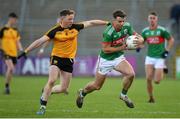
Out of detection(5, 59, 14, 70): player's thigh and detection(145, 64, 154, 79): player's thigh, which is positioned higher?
detection(145, 64, 154, 79): player's thigh

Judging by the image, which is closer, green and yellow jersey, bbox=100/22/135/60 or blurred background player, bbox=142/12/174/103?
green and yellow jersey, bbox=100/22/135/60

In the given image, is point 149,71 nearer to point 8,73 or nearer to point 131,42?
point 131,42

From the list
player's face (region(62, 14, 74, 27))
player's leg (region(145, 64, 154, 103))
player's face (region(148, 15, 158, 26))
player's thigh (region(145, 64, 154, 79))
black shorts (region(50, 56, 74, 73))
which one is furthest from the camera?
player's face (region(148, 15, 158, 26))

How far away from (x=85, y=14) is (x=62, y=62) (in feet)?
76.3

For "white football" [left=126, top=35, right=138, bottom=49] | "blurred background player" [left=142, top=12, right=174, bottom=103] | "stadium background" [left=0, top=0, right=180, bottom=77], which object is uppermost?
"white football" [left=126, top=35, right=138, bottom=49]

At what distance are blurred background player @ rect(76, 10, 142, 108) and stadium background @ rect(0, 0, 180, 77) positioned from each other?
65.3 ft

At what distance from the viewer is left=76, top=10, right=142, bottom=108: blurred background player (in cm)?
1473

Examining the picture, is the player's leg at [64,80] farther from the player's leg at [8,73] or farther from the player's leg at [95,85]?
the player's leg at [8,73]

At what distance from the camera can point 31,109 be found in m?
15.2

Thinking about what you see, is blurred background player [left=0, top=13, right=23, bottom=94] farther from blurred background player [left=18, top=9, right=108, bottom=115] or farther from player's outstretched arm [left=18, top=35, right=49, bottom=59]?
player's outstretched arm [left=18, top=35, right=49, bottom=59]

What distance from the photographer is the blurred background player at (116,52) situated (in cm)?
1473

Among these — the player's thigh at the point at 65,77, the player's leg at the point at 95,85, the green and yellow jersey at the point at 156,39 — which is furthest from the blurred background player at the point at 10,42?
the player's thigh at the point at 65,77

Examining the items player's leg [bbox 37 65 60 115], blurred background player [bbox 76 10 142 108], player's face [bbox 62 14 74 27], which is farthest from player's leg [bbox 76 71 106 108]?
player's face [bbox 62 14 74 27]

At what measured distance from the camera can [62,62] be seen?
14570 mm
